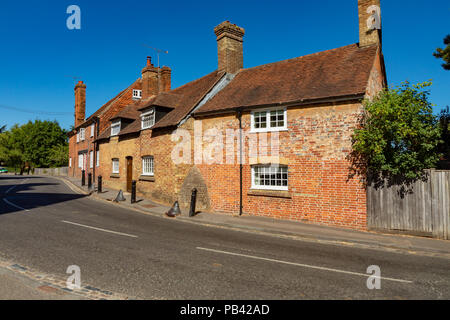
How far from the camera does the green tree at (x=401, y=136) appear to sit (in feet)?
30.1

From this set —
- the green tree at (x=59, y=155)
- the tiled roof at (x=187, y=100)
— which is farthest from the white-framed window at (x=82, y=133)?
the green tree at (x=59, y=155)

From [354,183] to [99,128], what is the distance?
2310 centimetres

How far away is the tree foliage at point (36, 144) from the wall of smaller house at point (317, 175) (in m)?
54.4

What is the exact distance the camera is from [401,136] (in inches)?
361

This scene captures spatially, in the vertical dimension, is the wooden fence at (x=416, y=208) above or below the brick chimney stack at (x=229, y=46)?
below

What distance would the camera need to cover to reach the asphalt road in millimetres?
4668

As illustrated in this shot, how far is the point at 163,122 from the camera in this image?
16625mm

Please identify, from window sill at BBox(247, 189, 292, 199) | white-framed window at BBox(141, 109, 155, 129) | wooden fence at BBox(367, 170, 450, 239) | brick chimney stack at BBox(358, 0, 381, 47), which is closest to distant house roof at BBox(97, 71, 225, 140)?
white-framed window at BBox(141, 109, 155, 129)

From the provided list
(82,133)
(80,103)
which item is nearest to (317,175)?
(82,133)

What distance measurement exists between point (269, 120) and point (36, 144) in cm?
5922

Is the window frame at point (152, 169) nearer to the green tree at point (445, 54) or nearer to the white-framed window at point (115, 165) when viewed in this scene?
the white-framed window at point (115, 165)

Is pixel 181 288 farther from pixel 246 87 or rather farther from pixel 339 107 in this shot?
pixel 246 87

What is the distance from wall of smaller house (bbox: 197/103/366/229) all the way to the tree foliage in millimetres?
54409

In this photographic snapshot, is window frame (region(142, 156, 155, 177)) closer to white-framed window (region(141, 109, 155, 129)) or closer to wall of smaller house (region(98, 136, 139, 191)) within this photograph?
wall of smaller house (region(98, 136, 139, 191))
